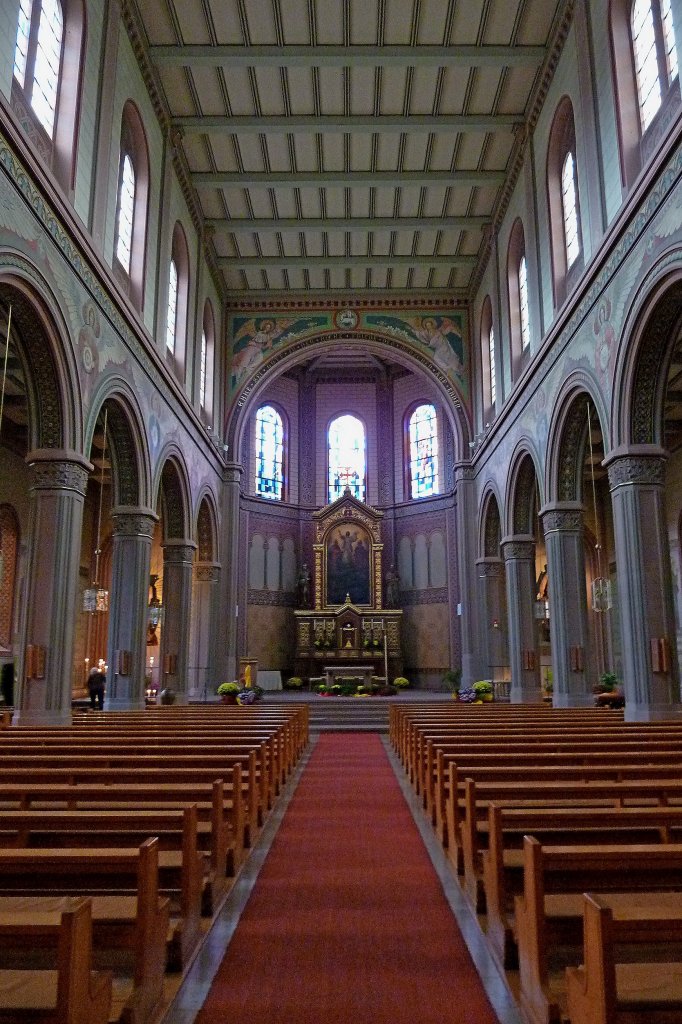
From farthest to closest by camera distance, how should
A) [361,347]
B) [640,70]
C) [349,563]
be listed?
[349,563] → [361,347] → [640,70]

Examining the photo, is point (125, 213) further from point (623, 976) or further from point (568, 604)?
point (623, 976)

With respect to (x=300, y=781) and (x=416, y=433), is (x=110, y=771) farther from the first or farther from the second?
(x=416, y=433)

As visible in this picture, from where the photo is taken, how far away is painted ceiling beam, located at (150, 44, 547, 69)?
15.8 meters

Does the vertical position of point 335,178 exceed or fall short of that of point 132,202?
it exceeds it

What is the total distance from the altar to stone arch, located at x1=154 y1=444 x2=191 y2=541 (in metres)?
8.89

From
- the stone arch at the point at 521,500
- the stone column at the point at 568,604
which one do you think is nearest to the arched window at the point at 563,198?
the stone column at the point at 568,604

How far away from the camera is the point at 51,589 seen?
39.4 ft

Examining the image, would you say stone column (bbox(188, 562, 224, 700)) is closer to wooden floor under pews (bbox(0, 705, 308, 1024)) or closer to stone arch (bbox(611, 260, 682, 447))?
stone arch (bbox(611, 260, 682, 447))

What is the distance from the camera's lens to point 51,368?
12.0 meters

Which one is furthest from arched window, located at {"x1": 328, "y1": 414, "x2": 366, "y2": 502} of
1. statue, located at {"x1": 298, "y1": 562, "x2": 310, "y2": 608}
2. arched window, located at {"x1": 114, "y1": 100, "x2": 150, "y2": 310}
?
arched window, located at {"x1": 114, "y1": 100, "x2": 150, "y2": 310}

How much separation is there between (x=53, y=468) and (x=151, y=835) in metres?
9.43

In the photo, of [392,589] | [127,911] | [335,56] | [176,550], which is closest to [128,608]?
[176,550]

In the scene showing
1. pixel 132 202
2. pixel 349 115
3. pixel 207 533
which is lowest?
pixel 207 533

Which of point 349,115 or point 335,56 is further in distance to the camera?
point 349,115
